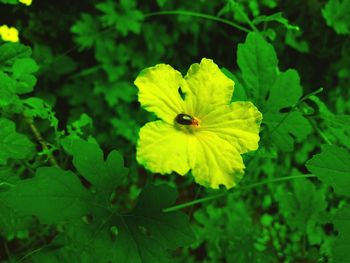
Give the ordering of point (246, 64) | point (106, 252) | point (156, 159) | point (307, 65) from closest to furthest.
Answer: point (156, 159)
point (106, 252)
point (246, 64)
point (307, 65)

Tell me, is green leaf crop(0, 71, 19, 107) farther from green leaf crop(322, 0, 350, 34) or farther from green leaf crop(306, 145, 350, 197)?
green leaf crop(322, 0, 350, 34)

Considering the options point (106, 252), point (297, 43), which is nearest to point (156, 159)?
point (106, 252)

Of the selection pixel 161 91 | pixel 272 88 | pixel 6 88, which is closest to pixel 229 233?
pixel 272 88

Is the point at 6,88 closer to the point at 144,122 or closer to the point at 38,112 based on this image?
the point at 38,112

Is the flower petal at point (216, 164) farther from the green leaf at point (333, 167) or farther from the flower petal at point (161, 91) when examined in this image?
the green leaf at point (333, 167)

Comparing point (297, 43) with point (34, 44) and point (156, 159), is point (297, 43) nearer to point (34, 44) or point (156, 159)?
point (34, 44)

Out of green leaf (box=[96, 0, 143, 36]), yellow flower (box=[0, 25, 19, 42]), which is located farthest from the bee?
green leaf (box=[96, 0, 143, 36])

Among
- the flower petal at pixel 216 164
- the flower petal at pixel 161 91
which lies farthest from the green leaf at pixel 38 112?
the flower petal at pixel 216 164
